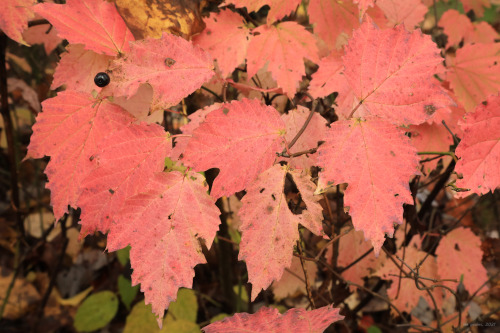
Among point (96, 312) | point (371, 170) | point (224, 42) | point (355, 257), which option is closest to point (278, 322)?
point (371, 170)

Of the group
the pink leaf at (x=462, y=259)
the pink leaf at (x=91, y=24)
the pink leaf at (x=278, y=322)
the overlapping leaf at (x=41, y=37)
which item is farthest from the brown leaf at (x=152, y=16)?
the pink leaf at (x=462, y=259)

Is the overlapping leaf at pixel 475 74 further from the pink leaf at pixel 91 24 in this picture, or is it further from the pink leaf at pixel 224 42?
the pink leaf at pixel 91 24

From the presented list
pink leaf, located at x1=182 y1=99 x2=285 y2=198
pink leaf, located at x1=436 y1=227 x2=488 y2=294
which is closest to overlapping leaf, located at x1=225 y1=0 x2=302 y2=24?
pink leaf, located at x1=182 y1=99 x2=285 y2=198

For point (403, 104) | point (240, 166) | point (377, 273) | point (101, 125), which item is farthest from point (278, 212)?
point (377, 273)

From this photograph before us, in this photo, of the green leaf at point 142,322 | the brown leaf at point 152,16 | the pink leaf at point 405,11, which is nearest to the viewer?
the brown leaf at point 152,16

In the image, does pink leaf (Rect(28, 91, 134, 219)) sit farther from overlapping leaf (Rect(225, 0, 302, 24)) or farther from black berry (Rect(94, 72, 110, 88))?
overlapping leaf (Rect(225, 0, 302, 24))

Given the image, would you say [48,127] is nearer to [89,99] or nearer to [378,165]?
[89,99]
